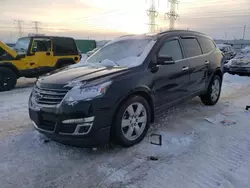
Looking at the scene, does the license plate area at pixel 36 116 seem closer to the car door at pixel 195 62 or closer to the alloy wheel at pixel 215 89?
the car door at pixel 195 62

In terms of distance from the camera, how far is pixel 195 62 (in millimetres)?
4875

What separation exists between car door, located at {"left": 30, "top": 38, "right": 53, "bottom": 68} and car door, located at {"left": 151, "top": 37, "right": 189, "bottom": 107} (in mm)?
6371

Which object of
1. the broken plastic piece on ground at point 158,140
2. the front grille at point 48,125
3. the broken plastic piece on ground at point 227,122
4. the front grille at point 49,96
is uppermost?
the front grille at point 49,96

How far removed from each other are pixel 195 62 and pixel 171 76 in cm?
103

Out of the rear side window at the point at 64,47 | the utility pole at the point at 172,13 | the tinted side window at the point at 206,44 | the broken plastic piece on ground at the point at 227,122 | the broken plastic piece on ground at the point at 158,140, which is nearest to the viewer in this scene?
the broken plastic piece on ground at the point at 158,140

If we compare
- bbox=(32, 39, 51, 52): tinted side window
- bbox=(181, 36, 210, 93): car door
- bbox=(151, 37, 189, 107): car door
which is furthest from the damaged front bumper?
bbox=(32, 39, 51, 52): tinted side window

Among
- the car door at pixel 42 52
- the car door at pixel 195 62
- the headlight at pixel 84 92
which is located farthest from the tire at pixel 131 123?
the car door at pixel 42 52

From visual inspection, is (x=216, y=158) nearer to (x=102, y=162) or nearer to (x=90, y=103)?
(x=102, y=162)

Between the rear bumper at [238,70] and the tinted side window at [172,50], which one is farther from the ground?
the tinted side window at [172,50]

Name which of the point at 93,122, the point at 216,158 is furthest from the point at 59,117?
the point at 216,158

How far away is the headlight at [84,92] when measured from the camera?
2.96 m

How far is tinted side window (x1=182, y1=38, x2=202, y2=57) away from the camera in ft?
15.5

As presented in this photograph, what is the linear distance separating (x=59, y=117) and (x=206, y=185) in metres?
1.96

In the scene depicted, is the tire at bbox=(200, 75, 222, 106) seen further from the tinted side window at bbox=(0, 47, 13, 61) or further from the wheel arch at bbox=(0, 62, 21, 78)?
the tinted side window at bbox=(0, 47, 13, 61)
